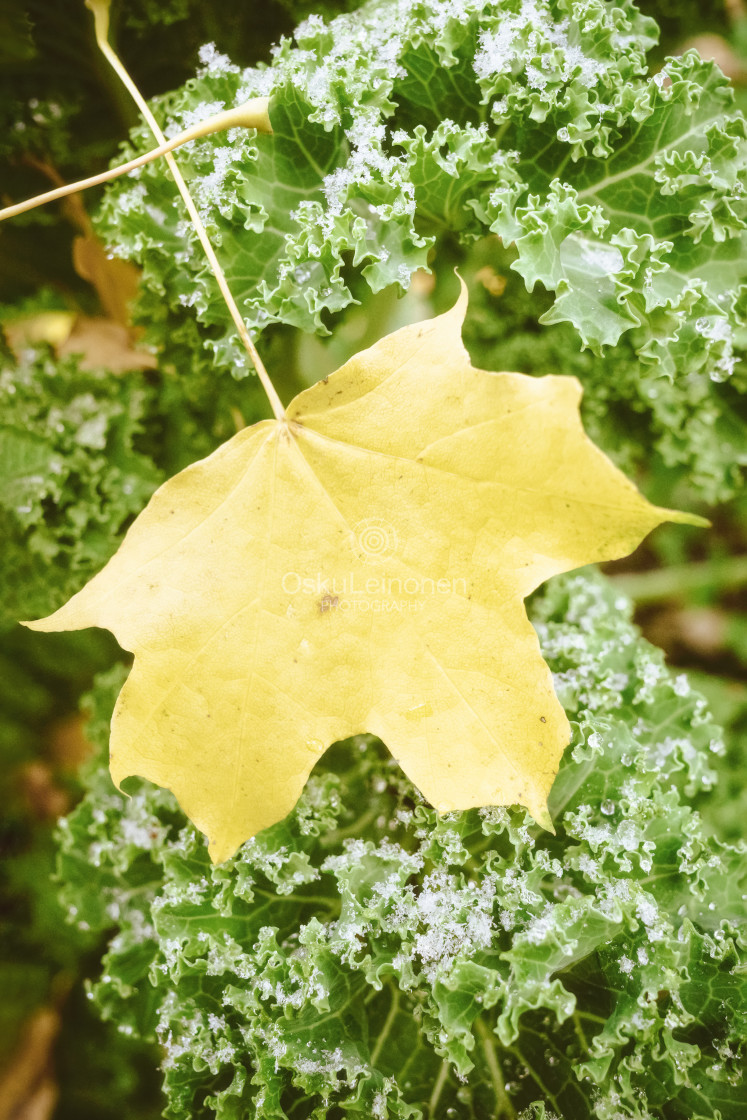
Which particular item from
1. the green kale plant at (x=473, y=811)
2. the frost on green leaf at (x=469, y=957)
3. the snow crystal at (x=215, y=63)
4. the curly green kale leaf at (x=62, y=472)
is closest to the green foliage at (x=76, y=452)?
the curly green kale leaf at (x=62, y=472)

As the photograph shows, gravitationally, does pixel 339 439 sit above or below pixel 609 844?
above

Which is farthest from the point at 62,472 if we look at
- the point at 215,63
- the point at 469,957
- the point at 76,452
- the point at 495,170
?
the point at 469,957

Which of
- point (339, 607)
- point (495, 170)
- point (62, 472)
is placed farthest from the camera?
point (62, 472)

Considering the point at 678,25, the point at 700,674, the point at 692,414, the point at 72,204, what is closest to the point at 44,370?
the point at 72,204

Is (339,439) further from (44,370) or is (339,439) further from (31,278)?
(31,278)

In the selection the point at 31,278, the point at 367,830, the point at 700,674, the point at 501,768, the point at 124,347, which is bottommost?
the point at 700,674

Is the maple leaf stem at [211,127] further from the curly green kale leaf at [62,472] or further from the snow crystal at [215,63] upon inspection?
the curly green kale leaf at [62,472]

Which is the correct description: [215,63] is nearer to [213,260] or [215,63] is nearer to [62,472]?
[213,260]
